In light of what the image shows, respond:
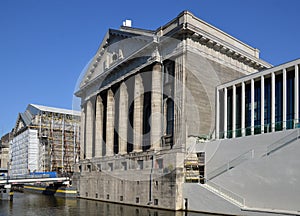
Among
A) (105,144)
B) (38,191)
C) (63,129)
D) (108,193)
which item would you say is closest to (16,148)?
(63,129)

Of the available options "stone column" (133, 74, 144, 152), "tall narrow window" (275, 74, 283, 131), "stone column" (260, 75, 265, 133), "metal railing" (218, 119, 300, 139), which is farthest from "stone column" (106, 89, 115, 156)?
"tall narrow window" (275, 74, 283, 131)

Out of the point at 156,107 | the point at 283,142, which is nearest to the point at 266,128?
A: the point at 283,142

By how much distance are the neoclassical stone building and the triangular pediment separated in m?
0.14

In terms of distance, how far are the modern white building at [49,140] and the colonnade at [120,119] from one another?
33.2 meters

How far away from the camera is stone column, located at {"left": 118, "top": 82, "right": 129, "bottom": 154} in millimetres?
49844

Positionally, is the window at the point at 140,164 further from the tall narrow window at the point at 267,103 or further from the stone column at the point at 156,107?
the tall narrow window at the point at 267,103

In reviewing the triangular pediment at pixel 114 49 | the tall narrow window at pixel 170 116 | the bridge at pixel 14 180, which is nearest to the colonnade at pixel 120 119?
the tall narrow window at pixel 170 116

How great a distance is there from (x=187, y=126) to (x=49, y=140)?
63.9 m

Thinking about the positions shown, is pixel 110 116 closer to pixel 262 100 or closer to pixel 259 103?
pixel 259 103

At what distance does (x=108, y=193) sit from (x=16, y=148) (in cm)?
7065

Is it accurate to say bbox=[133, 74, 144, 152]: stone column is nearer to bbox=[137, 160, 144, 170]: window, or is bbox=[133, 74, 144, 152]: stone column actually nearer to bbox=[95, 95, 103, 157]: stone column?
bbox=[137, 160, 144, 170]: window

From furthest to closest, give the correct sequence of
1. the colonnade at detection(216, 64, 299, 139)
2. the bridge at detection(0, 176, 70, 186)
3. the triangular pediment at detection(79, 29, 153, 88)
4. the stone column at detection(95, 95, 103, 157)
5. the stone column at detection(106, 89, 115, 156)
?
1. the stone column at detection(95, 95, 103, 157)
2. the bridge at detection(0, 176, 70, 186)
3. the stone column at detection(106, 89, 115, 156)
4. the triangular pediment at detection(79, 29, 153, 88)
5. the colonnade at detection(216, 64, 299, 139)

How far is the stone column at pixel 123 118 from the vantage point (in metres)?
49.8

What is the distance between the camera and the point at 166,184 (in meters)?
38.2
